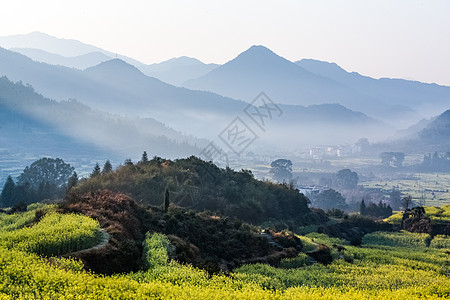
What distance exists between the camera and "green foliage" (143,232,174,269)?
71.4 feet

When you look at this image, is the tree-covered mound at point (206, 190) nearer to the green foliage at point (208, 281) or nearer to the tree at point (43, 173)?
the green foliage at point (208, 281)

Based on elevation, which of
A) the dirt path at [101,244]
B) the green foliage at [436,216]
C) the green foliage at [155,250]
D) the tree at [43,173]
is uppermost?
the dirt path at [101,244]

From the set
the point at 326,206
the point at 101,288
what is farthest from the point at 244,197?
the point at 326,206

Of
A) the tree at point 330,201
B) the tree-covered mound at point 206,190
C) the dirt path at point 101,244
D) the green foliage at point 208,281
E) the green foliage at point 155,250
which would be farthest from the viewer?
the tree at point 330,201

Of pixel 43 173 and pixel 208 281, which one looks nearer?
pixel 208 281

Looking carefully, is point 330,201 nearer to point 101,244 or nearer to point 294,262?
point 294,262

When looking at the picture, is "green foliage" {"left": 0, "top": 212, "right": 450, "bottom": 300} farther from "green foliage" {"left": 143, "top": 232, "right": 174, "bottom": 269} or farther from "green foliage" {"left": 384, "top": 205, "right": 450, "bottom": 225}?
"green foliage" {"left": 384, "top": 205, "right": 450, "bottom": 225}

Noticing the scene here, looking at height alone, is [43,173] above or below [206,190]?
below

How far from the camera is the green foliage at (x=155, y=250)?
71.4ft

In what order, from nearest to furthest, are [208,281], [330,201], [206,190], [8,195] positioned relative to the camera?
[208,281] < [206,190] < [8,195] < [330,201]

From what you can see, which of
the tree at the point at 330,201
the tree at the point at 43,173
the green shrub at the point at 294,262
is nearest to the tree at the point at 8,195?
the tree at the point at 43,173

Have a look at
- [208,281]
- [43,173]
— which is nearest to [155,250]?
[208,281]

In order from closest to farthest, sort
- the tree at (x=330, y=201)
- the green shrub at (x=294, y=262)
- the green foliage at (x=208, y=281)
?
the green foliage at (x=208, y=281)
the green shrub at (x=294, y=262)
the tree at (x=330, y=201)

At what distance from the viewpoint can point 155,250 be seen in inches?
928
